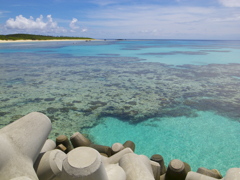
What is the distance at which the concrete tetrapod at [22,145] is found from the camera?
344 centimetres

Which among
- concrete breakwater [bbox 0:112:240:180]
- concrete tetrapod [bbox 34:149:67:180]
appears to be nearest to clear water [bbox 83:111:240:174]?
concrete breakwater [bbox 0:112:240:180]

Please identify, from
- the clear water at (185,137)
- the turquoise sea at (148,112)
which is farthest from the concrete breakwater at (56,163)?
the turquoise sea at (148,112)

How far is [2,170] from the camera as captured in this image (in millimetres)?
3359

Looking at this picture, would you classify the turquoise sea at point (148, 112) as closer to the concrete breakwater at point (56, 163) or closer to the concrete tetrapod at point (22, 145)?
the concrete breakwater at point (56, 163)

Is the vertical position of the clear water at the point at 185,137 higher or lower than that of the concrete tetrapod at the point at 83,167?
lower

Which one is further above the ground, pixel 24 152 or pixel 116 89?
pixel 24 152

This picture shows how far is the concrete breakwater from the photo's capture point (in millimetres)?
3074

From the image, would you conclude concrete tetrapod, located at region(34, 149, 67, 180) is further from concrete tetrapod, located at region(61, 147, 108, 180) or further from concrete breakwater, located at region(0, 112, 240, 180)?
concrete tetrapod, located at region(61, 147, 108, 180)

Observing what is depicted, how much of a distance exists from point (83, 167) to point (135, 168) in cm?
151

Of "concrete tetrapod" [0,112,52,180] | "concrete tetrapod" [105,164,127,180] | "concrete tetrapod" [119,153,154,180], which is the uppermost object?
"concrete tetrapod" [0,112,52,180]

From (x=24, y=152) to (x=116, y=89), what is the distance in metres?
10.4

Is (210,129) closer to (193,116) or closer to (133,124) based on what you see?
(193,116)

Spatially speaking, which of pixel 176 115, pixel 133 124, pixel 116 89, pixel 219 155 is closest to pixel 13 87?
pixel 116 89

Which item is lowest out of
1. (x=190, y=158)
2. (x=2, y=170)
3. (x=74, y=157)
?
(x=190, y=158)
